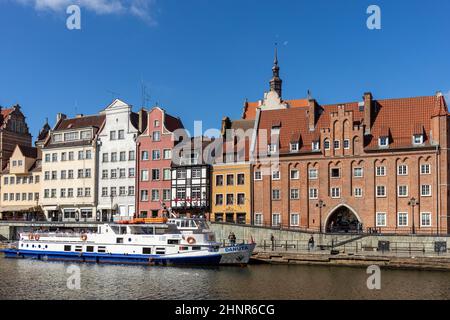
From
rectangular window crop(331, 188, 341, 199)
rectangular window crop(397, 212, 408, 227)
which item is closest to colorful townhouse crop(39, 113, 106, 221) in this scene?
rectangular window crop(331, 188, 341, 199)

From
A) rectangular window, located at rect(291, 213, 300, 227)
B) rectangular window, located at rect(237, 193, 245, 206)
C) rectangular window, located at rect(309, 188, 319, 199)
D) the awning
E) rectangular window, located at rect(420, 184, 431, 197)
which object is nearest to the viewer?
rectangular window, located at rect(420, 184, 431, 197)

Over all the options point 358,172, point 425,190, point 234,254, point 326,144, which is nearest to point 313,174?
point 326,144

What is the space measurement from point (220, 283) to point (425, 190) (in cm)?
3055

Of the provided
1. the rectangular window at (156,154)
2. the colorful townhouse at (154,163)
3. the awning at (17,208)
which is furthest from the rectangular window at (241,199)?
the awning at (17,208)

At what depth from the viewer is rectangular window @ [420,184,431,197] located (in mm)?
63281

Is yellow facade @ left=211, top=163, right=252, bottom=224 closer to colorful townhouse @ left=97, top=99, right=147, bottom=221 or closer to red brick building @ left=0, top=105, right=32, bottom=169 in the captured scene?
colorful townhouse @ left=97, top=99, right=147, bottom=221

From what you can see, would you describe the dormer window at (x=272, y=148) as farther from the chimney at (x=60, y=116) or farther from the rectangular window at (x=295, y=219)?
the chimney at (x=60, y=116)

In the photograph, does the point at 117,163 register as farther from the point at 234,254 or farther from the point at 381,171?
the point at 381,171

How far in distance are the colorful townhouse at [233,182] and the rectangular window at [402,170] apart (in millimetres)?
18286

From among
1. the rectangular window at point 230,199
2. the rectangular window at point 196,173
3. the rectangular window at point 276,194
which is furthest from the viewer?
the rectangular window at point 196,173

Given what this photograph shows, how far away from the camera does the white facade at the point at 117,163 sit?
3268 inches

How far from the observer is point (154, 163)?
266 ft

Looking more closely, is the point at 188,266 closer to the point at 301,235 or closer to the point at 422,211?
the point at 301,235

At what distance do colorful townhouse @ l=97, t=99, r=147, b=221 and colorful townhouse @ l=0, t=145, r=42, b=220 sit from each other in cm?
1317
